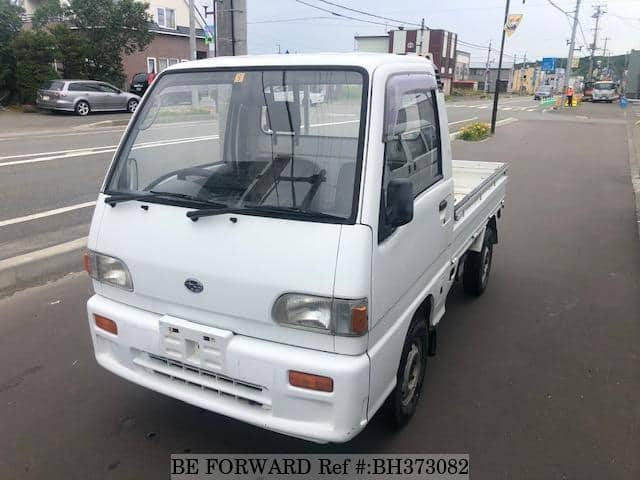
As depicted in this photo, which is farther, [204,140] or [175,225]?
[204,140]

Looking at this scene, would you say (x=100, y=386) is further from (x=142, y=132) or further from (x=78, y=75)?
(x=78, y=75)

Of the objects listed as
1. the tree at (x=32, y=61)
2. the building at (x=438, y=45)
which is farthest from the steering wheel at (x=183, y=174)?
the building at (x=438, y=45)

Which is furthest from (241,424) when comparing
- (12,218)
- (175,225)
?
(12,218)

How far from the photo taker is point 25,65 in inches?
930

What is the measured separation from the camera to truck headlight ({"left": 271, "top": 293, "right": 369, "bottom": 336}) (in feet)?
7.82

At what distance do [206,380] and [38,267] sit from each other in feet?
12.4

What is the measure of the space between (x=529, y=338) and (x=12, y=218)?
6524 millimetres

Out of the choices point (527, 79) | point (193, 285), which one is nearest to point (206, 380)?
point (193, 285)

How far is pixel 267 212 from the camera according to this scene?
258 cm

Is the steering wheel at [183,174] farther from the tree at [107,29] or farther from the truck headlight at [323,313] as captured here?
the tree at [107,29]

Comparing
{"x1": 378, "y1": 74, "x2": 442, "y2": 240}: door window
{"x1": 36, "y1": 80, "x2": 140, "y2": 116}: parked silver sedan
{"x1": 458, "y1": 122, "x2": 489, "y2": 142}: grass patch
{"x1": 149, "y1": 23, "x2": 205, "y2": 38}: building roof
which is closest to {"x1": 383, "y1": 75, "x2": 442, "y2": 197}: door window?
{"x1": 378, "y1": 74, "x2": 442, "y2": 240}: door window

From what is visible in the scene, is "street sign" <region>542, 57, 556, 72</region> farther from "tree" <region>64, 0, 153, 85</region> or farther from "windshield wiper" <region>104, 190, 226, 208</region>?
"windshield wiper" <region>104, 190, 226, 208</region>

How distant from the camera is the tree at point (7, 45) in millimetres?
23625

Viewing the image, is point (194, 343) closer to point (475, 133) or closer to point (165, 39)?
point (475, 133)
